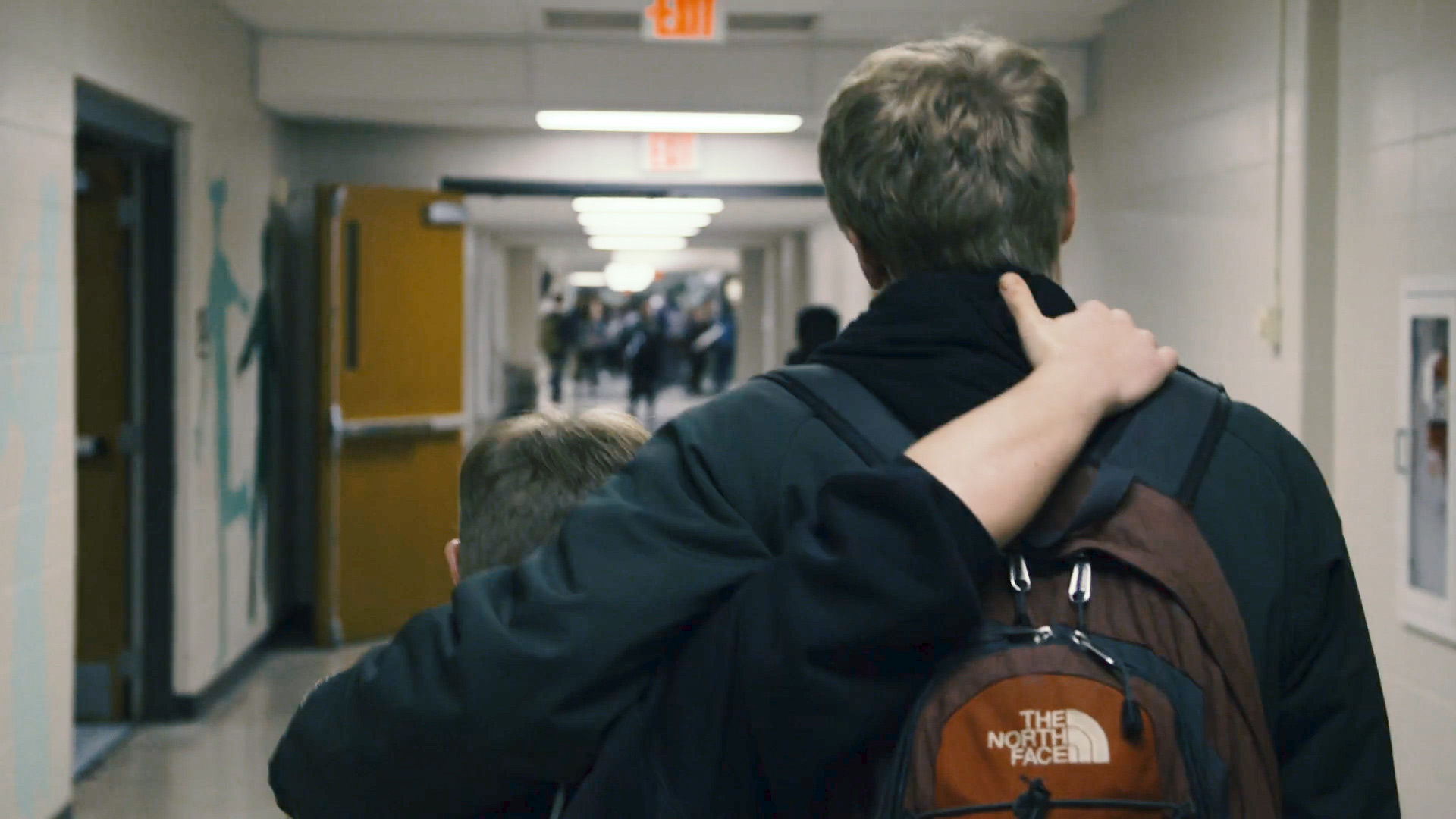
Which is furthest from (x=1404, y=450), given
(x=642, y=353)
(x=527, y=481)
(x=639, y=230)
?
(x=642, y=353)

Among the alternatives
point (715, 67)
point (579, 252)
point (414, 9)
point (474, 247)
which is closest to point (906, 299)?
point (414, 9)

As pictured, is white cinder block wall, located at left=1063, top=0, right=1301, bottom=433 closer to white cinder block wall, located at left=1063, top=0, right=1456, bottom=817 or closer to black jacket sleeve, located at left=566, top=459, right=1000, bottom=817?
white cinder block wall, located at left=1063, top=0, right=1456, bottom=817

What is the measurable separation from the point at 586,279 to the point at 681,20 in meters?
27.2

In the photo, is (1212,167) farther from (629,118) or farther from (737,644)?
(737,644)

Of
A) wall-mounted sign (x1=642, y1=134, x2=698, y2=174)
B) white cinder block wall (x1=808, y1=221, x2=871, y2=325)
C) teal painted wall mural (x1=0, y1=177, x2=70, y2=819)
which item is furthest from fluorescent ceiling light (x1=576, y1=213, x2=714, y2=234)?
teal painted wall mural (x1=0, y1=177, x2=70, y2=819)

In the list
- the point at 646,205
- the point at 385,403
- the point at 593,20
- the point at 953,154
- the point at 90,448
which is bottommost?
the point at 90,448

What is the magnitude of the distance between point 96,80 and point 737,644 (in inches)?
150

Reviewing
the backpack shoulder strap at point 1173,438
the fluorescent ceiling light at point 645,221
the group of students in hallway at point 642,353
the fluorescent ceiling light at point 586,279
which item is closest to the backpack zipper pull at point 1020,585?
the backpack shoulder strap at point 1173,438

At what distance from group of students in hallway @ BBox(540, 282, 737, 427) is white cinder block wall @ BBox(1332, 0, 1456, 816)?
14753 mm

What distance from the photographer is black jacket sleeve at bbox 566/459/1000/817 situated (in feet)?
2.87

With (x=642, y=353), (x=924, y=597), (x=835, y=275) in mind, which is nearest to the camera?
(x=924, y=597)

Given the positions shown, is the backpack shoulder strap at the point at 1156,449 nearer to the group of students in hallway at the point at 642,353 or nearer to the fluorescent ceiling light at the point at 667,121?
the fluorescent ceiling light at the point at 667,121

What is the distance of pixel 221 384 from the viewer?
5645 mm

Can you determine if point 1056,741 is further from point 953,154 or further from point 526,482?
point 526,482
